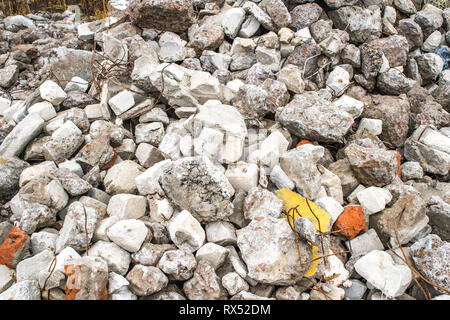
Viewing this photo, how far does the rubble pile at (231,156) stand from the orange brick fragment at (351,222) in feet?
0.08

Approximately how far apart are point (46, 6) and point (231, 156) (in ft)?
21.2

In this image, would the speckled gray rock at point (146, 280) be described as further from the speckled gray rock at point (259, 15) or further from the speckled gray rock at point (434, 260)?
the speckled gray rock at point (259, 15)

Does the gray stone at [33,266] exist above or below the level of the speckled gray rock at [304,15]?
below

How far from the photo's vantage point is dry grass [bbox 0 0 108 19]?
21.7 ft

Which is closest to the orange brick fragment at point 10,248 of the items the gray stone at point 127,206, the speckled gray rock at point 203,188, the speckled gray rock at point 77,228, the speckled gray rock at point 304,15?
the speckled gray rock at point 77,228

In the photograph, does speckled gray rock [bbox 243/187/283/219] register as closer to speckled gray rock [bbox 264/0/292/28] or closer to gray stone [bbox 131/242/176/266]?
gray stone [bbox 131/242/176/266]

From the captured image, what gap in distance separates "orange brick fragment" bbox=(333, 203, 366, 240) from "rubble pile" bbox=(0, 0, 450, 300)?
0.08 feet

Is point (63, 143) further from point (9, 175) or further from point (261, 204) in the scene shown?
point (261, 204)

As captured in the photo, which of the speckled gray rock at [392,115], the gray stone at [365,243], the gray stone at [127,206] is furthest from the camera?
the speckled gray rock at [392,115]

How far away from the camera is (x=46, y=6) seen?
6.91 m

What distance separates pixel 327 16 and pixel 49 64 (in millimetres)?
3603

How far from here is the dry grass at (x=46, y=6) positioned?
662cm

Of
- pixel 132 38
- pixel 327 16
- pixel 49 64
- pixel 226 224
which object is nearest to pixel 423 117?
pixel 327 16

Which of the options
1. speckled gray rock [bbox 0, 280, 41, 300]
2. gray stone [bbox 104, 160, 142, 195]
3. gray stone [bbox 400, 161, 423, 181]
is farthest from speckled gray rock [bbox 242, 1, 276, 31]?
speckled gray rock [bbox 0, 280, 41, 300]
